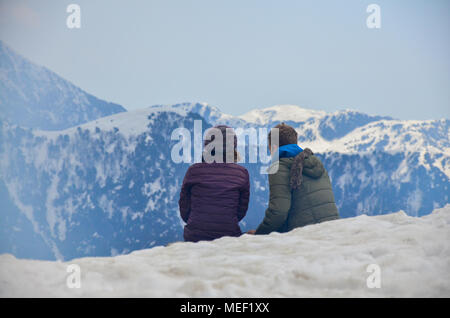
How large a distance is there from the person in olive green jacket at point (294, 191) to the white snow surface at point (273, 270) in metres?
0.91

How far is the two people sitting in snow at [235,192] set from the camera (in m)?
6.79

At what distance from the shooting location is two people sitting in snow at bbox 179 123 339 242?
6.79 metres

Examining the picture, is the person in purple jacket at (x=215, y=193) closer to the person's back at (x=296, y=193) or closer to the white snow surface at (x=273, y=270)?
the person's back at (x=296, y=193)

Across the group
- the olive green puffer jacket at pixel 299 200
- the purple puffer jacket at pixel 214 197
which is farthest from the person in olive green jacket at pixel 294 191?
the purple puffer jacket at pixel 214 197

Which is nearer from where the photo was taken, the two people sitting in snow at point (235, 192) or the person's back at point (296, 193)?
the person's back at point (296, 193)

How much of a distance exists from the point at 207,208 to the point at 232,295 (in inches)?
124

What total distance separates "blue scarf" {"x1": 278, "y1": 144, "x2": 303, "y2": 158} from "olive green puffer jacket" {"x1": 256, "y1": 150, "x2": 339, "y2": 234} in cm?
7

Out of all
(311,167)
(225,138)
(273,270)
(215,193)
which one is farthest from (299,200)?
(273,270)

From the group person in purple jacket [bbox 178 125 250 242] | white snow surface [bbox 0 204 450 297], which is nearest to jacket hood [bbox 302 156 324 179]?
person in purple jacket [bbox 178 125 250 242]

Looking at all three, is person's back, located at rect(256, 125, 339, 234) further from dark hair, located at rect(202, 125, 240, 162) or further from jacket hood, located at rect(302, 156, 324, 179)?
dark hair, located at rect(202, 125, 240, 162)

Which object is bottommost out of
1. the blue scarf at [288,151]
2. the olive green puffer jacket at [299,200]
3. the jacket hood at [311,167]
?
the olive green puffer jacket at [299,200]

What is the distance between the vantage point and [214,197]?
6.94 m

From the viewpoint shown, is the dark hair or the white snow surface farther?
the dark hair
